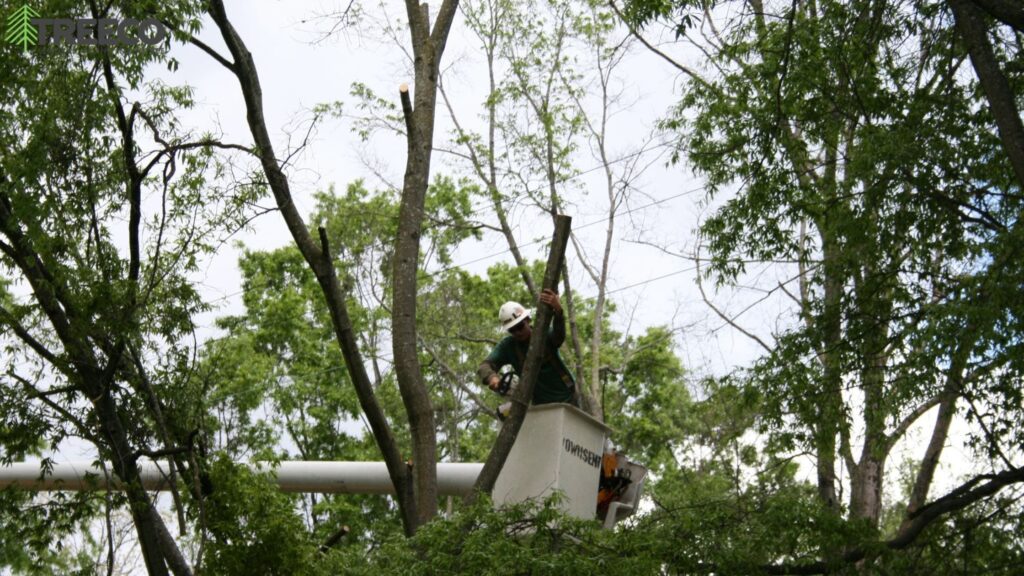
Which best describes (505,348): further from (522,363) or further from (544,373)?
(544,373)

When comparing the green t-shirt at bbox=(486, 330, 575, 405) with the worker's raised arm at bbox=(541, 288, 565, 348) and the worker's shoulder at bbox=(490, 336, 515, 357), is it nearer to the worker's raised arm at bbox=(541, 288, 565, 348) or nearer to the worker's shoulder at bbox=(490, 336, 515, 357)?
the worker's shoulder at bbox=(490, 336, 515, 357)

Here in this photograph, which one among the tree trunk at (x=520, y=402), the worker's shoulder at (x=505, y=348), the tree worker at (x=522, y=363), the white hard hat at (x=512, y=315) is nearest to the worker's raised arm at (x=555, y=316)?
the tree trunk at (x=520, y=402)

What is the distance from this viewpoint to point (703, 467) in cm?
2294

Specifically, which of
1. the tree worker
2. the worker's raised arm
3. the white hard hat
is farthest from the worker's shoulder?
the worker's raised arm

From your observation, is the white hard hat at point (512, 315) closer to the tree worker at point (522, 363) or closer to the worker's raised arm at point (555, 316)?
the tree worker at point (522, 363)

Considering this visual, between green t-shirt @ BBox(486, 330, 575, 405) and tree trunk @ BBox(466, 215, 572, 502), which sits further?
green t-shirt @ BBox(486, 330, 575, 405)

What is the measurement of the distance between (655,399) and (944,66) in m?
20.7

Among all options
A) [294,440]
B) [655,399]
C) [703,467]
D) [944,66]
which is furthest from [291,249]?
[944,66]

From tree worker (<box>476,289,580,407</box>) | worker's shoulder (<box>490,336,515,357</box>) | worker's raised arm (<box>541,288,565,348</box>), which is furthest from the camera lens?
worker's shoulder (<box>490,336,515,357</box>)

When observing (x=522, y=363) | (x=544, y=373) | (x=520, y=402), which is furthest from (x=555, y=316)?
(x=544, y=373)

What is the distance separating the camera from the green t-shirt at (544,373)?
8.91 m

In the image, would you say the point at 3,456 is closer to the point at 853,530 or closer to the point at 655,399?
the point at 853,530

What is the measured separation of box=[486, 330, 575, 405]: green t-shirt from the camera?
8.91m

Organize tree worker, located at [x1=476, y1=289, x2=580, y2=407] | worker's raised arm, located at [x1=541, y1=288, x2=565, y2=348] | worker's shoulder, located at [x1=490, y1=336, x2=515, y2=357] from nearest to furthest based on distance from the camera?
1. worker's raised arm, located at [x1=541, y1=288, x2=565, y2=348]
2. tree worker, located at [x1=476, y1=289, x2=580, y2=407]
3. worker's shoulder, located at [x1=490, y1=336, x2=515, y2=357]
